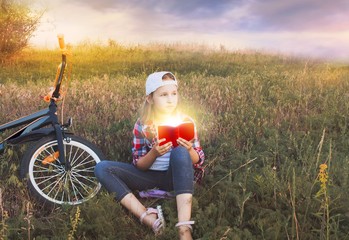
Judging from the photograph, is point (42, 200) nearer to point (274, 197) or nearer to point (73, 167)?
point (73, 167)

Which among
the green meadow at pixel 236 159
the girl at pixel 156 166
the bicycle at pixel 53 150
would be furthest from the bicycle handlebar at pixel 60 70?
the girl at pixel 156 166

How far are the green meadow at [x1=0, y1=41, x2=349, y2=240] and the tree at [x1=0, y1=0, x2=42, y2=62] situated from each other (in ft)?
30.9

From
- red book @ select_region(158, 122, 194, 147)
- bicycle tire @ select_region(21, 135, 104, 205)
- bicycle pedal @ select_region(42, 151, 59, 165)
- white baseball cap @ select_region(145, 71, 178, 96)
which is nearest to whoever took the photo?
red book @ select_region(158, 122, 194, 147)

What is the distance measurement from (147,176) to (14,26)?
14261mm

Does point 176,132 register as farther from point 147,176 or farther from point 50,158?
point 50,158

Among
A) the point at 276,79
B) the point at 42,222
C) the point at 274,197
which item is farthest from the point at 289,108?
the point at 42,222

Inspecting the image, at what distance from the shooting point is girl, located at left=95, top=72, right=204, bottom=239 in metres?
3.86

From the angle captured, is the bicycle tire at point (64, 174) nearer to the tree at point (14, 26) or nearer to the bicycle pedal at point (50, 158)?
the bicycle pedal at point (50, 158)

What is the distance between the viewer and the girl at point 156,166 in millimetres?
3863

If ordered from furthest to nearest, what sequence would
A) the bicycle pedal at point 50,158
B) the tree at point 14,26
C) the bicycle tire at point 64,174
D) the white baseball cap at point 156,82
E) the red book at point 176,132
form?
the tree at point 14,26
the bicycle pedal at point 50,158
the bicycle tire at point 64,174
the white baseball cap at point 156,82
the red book at point 176,132

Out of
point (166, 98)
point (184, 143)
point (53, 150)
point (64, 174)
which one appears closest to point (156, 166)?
point (184, 143)

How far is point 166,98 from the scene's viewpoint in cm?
416

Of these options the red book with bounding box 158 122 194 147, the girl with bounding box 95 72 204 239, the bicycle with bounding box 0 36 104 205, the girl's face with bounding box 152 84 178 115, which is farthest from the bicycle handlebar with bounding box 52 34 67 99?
the red book with bounding box 158 122 194 147

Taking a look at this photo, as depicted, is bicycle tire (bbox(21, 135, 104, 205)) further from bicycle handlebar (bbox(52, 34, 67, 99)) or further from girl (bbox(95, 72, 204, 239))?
bicycle handlebar (bbox(52, 34, 67, 99))
